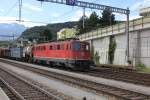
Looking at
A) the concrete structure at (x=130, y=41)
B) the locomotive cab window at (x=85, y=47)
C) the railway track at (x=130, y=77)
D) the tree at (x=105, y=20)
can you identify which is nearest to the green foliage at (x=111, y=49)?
the concrete structure at (x=130, y=41)

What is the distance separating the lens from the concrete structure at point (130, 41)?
4278 centimetres

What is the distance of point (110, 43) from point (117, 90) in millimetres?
33872

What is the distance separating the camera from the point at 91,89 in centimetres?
1964

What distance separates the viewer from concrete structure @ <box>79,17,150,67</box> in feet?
140

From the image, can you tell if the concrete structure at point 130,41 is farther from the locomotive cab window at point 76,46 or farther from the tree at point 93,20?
the tree at point 93,20

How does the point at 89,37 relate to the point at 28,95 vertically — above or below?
above

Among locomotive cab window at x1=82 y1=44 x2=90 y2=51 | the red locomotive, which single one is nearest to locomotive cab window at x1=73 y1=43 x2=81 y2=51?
the red locomotive

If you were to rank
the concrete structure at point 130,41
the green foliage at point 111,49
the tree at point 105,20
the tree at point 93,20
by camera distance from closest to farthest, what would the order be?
1. the concrete structure at point 130,41
2. the green foliage at point 111,49
3. the tree at point 105,20
4. the tree at point 93,20

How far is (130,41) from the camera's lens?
4697cm

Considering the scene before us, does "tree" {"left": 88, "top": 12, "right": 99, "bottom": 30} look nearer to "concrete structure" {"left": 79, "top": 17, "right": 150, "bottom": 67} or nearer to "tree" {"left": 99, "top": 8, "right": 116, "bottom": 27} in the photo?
"tree" {"left": 99, "top": 8, "right": 116, "bottom": 27}

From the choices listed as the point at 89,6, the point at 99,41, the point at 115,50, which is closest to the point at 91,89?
the point at 89,6

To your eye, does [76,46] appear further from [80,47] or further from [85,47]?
[85,47]

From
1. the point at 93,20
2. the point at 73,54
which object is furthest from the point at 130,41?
the point at 93,20

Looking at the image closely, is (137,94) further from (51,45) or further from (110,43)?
(110,43)
